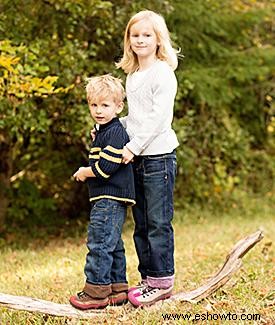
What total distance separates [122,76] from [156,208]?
14.5ft

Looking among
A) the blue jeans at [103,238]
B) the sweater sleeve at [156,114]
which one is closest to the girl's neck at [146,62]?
the sweater sleeve at [156,114]

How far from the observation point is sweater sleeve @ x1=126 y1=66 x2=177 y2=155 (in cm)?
443

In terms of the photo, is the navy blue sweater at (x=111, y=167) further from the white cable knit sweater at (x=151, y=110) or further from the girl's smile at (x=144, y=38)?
the girl's smile at (x=144, y=38)

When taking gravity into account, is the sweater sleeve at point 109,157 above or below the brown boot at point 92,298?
above

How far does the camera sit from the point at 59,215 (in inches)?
479

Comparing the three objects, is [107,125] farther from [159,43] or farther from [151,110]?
[159,43]

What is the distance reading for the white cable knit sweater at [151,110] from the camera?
4434mm

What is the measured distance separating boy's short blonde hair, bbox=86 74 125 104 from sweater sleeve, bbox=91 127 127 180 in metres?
0.24

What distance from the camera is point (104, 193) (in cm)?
450

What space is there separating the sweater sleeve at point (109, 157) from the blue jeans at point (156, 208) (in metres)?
0.21

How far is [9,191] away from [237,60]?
13.5ft

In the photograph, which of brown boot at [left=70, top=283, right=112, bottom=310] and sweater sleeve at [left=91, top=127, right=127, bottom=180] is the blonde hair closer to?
sweater sleeve at [left=91, top=127, right=127, bottom=180]

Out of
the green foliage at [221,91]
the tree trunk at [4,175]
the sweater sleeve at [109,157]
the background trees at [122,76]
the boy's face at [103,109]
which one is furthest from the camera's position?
A: the tree trunk at [4,175]

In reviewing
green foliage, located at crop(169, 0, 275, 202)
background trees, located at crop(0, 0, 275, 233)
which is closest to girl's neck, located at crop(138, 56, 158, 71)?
background trees, located at crop(0, 0, 275, 233)
